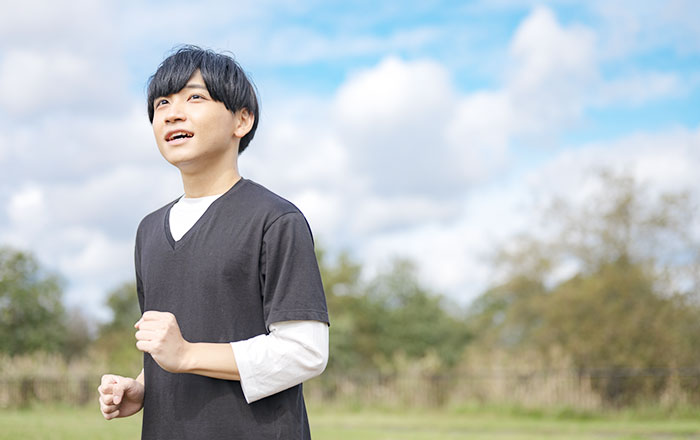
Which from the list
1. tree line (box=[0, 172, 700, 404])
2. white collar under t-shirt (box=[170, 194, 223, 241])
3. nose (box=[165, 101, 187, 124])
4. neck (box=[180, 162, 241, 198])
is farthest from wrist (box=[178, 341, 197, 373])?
tree line (box=[0, 172, 700, 404])

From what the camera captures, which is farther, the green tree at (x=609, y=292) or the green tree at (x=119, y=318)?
the green tree at (x=119, y=318)

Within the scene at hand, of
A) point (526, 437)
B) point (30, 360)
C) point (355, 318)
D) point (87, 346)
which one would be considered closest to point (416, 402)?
point (526, 437)

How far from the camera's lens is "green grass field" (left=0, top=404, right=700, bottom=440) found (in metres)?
10.1

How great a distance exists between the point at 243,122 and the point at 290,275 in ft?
1.80

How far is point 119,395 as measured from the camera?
6.19 ft

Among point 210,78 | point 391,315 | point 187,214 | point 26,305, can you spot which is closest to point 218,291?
point 187,214

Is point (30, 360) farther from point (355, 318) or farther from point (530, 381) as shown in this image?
point (355, 318)

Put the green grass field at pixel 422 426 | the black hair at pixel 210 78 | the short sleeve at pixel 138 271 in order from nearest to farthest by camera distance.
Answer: the black hair at pixel 210 78 → the short sleeve at pixel 138 271 → the green grass field at pixel 422 426

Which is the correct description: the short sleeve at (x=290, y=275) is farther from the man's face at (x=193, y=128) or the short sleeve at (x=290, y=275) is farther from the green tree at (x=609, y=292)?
the green tree at (x=609, y=292)

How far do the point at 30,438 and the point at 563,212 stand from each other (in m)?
18.8

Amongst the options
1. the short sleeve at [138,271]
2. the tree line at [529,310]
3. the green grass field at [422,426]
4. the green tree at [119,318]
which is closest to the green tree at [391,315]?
the tree line at [529,310]

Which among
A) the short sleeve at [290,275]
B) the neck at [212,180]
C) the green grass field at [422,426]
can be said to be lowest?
the green grass field at [422,426]

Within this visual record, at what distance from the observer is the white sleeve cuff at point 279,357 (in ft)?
5.60

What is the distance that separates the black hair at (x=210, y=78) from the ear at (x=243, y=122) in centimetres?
1
